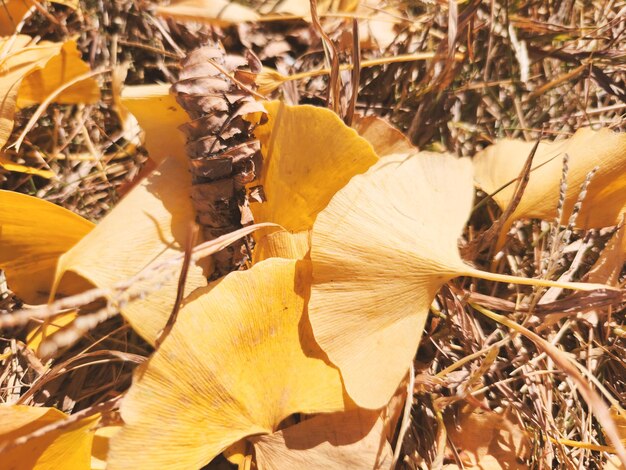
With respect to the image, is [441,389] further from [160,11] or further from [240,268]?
[160,11]

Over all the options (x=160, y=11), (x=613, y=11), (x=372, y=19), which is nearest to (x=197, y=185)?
(x=160, y=11)

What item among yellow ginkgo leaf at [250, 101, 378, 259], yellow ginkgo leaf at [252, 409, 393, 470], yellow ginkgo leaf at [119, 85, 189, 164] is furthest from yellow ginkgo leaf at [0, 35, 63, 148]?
yellow ginkgo leaf at [252, 409, 393, 470]

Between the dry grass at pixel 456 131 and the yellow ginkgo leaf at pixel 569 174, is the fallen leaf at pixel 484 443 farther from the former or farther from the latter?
the yellow ginkgo leaf at pixel 569 174

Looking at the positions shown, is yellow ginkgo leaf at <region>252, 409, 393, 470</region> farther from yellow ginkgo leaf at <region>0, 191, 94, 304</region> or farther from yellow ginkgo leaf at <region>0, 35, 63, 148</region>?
yellow ginkgo leaf at <region>0, 35, 63, 148</region>

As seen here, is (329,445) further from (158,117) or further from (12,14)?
(12,14)

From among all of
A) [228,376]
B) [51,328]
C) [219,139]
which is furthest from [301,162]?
[51,328]

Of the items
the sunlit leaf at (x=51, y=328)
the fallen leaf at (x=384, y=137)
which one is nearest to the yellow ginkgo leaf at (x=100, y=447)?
the sunlit leaf at (x=51, y=328)
